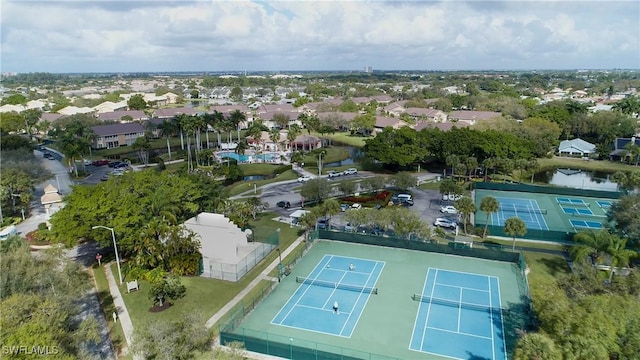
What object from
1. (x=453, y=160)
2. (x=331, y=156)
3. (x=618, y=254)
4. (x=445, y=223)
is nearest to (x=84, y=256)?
(x=445, y=223)

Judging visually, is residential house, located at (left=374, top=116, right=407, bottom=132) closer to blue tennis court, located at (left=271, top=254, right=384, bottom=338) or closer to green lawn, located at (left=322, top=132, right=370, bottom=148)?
green lawn, located at (left=322, top=132, right=370, bottom=148)

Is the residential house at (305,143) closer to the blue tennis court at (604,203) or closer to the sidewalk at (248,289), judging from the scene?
the sidewalk at (248,289)

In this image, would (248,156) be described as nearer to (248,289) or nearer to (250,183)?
(250,183)

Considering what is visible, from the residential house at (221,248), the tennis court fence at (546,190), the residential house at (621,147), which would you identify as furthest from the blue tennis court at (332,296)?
the residential house at (621,147)

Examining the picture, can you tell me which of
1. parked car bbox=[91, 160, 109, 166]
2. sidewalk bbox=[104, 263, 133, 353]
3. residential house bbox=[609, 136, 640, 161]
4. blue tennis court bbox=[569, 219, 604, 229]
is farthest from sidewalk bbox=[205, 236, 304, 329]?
residential house bbox=[609, 136, 640, 161]

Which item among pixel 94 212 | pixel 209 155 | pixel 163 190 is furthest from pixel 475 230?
pixel 209 155

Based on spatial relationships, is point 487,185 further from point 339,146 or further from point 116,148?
point 116,148
